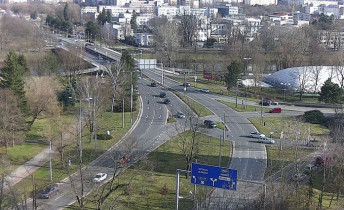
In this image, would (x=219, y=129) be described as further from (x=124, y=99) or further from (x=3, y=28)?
(x=3, y=28)

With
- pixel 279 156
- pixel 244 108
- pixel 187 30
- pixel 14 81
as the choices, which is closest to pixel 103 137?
pixel 14 81

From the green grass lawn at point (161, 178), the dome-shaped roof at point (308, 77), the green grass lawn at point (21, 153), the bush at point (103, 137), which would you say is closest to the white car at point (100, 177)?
the green grass lawn at point (161, 178)

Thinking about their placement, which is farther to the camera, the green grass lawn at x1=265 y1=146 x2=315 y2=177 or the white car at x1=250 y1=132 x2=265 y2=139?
the white car at x1=250 y1=132 x2=265 y2=139

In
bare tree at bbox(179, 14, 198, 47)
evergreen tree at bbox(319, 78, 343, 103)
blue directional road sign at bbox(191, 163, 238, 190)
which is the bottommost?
evergreen tree at bbox(319, 78, 343, 103)

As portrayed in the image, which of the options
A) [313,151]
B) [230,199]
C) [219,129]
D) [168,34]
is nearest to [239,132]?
[219,129]

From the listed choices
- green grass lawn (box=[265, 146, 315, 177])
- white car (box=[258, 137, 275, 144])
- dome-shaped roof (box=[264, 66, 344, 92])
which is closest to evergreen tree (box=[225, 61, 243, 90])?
dome-shaped roof (box=[264, 66, 344, 92])

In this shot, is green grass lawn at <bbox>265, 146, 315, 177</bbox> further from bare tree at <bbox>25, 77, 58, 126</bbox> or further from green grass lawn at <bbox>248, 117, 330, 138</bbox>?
bare tree at <bbox>25, 77, 58, 126</bbox>

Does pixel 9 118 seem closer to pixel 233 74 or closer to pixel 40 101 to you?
pixel 40 101
